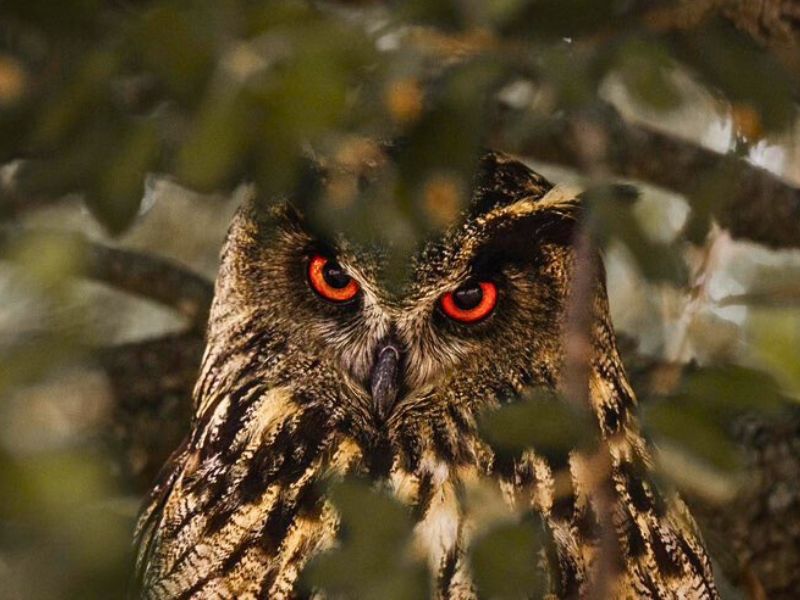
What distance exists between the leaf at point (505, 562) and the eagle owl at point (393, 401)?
45 cm

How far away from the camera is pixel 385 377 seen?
1818 mm

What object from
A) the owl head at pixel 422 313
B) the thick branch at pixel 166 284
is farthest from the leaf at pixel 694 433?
the thick branch at pixel 166 284

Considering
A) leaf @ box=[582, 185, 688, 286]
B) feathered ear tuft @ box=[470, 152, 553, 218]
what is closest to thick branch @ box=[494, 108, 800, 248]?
feathered ear tuft @ box=[470, 152, 553, 218]

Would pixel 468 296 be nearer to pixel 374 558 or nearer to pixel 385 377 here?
pixel 385 377

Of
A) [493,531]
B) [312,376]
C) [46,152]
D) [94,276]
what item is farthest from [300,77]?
[94,276]

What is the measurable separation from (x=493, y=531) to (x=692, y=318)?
627 mm

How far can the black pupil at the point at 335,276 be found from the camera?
6.03 ft

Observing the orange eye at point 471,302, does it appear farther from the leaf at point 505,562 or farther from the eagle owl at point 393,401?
the leaf at point 505,562

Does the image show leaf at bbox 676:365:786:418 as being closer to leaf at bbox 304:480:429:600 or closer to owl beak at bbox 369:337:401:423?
leaf at bbox 304:480:429:600

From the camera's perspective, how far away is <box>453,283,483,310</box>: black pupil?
71.7 inches

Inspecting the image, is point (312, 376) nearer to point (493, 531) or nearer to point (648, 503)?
point (648, 503)

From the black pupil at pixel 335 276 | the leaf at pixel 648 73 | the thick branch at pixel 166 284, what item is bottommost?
the thick branch at pixel 166 284

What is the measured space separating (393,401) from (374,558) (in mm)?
646

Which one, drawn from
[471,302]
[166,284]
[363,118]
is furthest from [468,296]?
[166,284]
